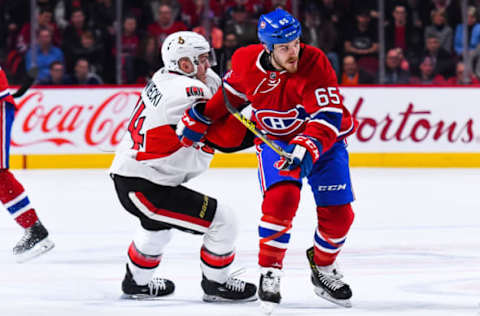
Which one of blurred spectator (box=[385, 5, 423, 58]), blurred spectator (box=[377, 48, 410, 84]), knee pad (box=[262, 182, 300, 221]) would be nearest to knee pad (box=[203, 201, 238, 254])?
knee pad (box=[262, 182, 300, 221])

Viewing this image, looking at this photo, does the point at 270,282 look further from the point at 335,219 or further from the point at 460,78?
the point at 460,78

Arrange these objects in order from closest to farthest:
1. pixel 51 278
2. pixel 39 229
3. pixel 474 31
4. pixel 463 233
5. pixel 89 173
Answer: pixel 51 278, pixel 39 229, pixel 463 233, pixel 89 173, pixel 474 31

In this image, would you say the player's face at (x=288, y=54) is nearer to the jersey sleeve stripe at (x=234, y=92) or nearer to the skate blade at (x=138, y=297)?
the jersey sleeve stripe at (x=234, y=92)

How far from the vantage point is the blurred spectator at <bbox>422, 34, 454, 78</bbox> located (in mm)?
9219

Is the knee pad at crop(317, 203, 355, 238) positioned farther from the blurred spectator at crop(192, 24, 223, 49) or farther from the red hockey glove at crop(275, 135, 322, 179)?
the blurred spectator at crop(192, 24, 223, 49)

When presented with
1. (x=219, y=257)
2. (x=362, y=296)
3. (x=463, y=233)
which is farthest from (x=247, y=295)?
(x=463, y=233)

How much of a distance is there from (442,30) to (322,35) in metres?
1.17

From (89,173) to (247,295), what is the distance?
4809mm

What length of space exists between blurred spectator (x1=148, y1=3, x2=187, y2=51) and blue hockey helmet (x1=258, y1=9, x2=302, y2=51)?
5.81 meters

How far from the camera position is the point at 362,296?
12.8 ft

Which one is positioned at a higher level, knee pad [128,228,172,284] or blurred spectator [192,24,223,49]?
knee pad [128,228,172,284]

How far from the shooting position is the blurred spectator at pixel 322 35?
932cm

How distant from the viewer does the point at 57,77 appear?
8.99m

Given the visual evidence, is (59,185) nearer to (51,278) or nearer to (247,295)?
(51,278)
